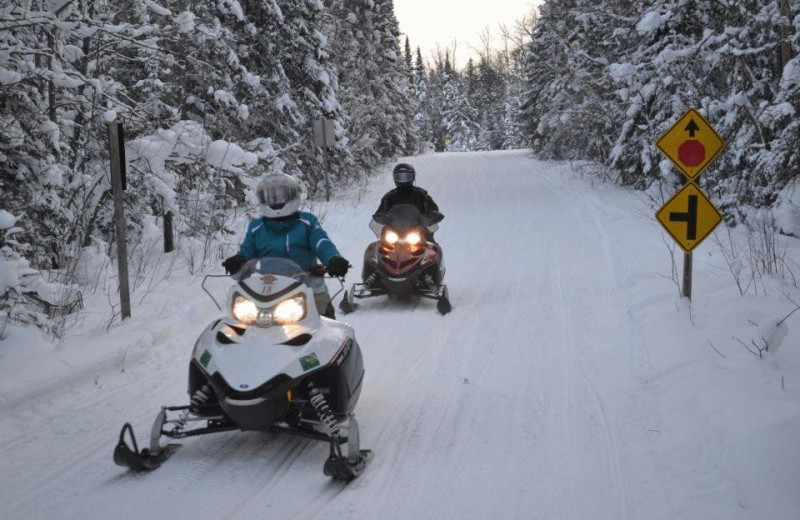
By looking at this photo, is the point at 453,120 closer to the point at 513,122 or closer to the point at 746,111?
the point at 513,122

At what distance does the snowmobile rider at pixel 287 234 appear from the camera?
17.8ft

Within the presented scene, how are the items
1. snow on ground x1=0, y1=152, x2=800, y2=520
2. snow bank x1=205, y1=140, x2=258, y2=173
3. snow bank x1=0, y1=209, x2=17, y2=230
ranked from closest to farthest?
snow on ground x1=0, y1=152, x2=800, y2=520, snow bank x1=0, y1=209, x2=17, y2=230, snow bank x1=205, y1=140, x2=258, y2=173

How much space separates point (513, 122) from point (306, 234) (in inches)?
2937

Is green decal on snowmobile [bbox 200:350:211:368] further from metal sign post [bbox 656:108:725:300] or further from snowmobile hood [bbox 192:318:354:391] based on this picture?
metal sign post [bbox 656:108:725:300]

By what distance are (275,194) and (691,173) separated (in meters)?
4.52

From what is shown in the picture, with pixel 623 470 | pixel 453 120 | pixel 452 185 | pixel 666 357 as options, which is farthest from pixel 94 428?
pixel 453 120

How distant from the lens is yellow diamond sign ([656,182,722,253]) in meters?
6.91

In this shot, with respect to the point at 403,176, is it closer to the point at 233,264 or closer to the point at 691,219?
the point at 691,219

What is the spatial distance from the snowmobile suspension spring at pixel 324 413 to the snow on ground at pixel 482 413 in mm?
334

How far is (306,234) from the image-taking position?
5613mm

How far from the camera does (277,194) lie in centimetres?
541

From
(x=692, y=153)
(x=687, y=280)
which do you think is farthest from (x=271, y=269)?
(x=687, y=280)

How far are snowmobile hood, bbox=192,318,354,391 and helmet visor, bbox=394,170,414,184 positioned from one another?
5.50 metres

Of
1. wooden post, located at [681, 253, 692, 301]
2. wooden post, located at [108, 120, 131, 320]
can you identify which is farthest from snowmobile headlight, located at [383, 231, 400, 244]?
wooden post, located at [681, 253, 692, 301]
